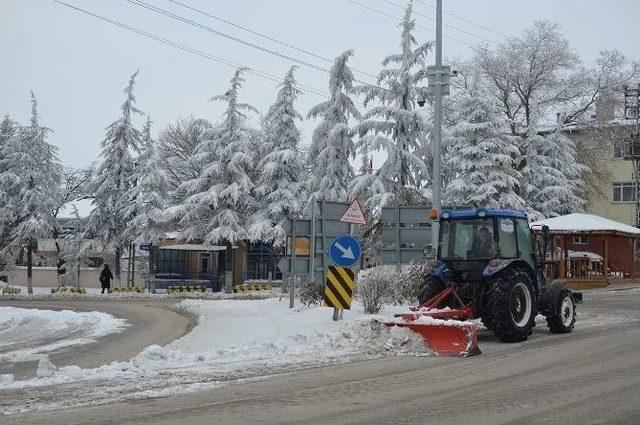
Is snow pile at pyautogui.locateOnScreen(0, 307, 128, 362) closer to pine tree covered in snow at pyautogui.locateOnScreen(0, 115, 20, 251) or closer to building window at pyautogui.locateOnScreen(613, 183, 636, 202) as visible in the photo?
pine tree covered in snow at pyautogui.locateOnScreen(0, 115, 20, 251)

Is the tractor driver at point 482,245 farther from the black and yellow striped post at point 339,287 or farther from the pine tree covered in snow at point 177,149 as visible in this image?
the pine tree covered in snow at point 177,149

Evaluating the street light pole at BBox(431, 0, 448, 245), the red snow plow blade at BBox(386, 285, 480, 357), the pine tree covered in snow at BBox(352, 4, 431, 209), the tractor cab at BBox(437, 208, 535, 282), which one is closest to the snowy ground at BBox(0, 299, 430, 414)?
the red snow plow blade at BBox(386, 285, 480, 357)

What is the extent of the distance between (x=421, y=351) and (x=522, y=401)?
3.89 metres

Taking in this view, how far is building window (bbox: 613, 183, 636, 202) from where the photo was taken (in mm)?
56594

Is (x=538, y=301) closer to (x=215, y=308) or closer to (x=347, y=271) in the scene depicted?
(x=347, y=271)

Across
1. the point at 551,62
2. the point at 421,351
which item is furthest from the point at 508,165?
the point at 421,351

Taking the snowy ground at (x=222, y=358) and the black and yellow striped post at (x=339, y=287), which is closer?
the snowy ground at (x=222, y=358)

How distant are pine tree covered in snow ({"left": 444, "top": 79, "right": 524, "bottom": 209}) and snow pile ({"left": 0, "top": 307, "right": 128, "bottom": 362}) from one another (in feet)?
74.4

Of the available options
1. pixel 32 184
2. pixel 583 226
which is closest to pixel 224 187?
pixel 32 184

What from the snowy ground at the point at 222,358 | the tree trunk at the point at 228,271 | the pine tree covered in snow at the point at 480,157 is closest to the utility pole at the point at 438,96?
the snowy ground at the point at 222,358

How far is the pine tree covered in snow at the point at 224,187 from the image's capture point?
3959 cm

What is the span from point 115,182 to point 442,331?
122ft

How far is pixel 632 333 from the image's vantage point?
14.8m

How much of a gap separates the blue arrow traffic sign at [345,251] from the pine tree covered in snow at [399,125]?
59.2 ft
